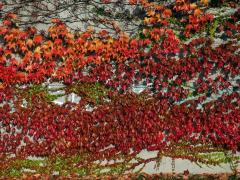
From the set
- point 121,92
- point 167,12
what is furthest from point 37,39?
→ point 167,12

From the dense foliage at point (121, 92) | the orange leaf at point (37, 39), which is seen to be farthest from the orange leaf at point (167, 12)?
the orange leaf at point (37, 39)

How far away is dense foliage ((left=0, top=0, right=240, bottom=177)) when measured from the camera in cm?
786

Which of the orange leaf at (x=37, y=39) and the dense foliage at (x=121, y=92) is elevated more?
A: the orange leaf at (x=37, y=39)

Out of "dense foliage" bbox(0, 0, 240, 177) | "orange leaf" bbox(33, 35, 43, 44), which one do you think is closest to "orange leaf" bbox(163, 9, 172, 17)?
"dense foliage" bbox(0, 0, 240, 177)

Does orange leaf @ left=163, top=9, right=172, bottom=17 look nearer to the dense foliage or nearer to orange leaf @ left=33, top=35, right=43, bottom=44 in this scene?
the dense foliage

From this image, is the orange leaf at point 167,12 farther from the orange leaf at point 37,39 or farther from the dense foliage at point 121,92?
the orange leaf at point 37,39

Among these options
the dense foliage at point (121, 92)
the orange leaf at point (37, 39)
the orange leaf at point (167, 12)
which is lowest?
the dense foliage at point (121, 92)

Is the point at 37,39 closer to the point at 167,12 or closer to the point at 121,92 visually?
the point at 121,92

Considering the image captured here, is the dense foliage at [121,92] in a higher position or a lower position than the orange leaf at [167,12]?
lower

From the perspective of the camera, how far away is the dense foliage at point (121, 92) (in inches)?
309

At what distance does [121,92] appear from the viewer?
26.7ft

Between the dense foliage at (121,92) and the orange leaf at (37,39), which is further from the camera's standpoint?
the orange leaf at (37,39)

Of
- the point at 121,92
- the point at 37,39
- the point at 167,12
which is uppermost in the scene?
the point at 167,12

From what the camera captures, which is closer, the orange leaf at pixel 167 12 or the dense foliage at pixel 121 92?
the dense foliage at pixel 121 92
